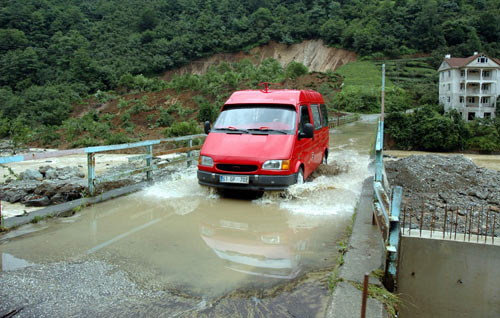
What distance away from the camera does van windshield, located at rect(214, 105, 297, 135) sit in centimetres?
795

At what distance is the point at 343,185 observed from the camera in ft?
29.5

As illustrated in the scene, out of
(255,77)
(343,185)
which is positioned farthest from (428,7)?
(343,185)

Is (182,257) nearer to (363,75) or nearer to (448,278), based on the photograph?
(448,278)

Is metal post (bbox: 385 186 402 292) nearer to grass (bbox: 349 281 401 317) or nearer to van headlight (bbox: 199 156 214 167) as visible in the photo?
grass (bbox: 349 281 401 317)

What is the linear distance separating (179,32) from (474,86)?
250 ft

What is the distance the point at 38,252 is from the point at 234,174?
3566 millimetres

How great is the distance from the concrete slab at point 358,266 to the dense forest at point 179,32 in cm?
5943

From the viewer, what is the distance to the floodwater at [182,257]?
3.48 m

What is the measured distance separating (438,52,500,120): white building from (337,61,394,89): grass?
33.7 ft

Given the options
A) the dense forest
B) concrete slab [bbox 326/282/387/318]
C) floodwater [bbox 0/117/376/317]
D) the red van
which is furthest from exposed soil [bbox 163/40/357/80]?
concrete slab [bbox 326/282/387/318]

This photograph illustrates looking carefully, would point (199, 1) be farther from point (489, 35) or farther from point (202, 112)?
point (202, 112)

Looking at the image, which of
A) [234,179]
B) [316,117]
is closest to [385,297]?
[234,179]

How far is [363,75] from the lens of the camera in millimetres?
68688

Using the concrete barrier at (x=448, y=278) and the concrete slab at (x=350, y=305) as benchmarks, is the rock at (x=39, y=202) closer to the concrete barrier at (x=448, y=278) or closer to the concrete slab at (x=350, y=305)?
the concrete slab at (x=350, y=305)
